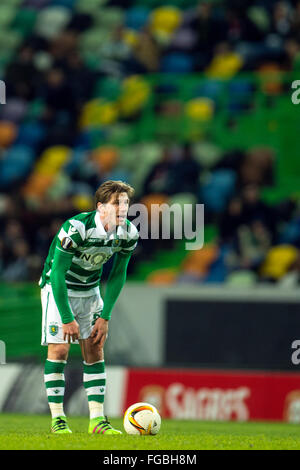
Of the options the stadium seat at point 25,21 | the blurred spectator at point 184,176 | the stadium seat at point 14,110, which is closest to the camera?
the blurred spectator at point 184,176

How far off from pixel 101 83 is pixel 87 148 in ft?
6.15

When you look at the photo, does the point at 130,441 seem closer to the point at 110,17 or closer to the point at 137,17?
the point at 137,17

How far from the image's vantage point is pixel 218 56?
2103 centimetres

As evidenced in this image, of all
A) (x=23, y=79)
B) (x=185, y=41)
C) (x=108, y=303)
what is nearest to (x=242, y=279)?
(x=185, y=41)

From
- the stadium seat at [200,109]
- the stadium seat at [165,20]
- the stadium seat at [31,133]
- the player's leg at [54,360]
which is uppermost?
the stadium seat at [165,20]

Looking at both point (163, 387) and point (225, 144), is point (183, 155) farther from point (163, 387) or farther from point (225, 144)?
point (163, 387)

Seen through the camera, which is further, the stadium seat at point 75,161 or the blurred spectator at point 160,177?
the stadium seat at point 75,161

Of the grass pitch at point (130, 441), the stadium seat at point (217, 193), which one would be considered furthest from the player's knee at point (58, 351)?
the stadium seat at point (217, 193)

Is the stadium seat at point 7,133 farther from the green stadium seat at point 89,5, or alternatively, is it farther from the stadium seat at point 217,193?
the stadium seat at point 217,193

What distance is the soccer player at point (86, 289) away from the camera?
8.67m

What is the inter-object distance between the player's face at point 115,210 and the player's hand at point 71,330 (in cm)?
85

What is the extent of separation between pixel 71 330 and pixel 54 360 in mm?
441
